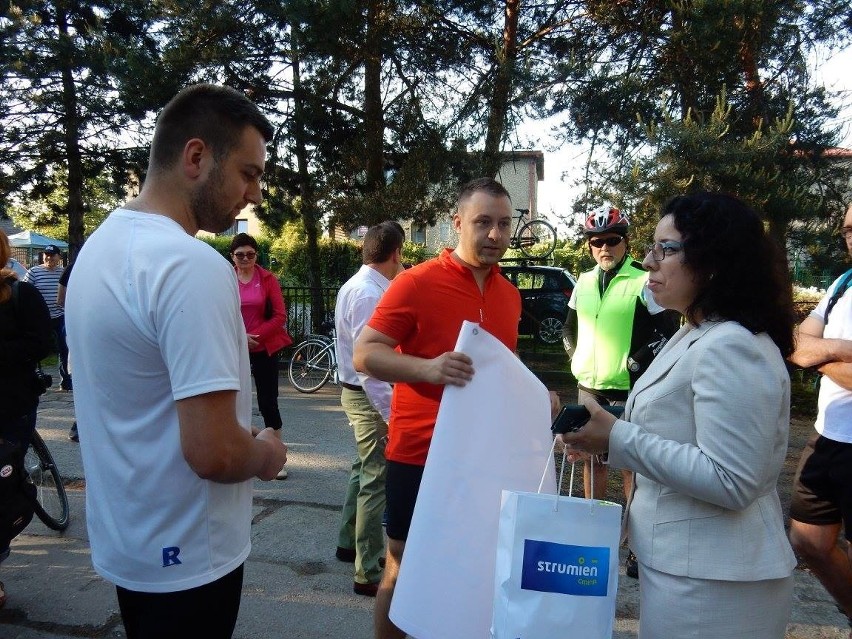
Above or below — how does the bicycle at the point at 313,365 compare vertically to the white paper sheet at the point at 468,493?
below

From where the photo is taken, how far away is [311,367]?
10.6 meters

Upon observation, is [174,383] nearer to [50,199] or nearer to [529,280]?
[529,280]

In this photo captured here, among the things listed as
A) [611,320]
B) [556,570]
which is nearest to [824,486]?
[611,320]

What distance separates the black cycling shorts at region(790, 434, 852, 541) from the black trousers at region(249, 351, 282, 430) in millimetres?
3962

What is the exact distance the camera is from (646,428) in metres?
1.84

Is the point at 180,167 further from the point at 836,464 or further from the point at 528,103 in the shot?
the point at 528,103

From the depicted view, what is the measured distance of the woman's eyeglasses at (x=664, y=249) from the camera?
1852 millimetres

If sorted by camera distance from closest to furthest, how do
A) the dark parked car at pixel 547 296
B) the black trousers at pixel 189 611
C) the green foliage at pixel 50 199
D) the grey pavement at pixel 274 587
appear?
the black trousers at pixel 189 611
the grey pavement at pixel 274 587
the dark parked car at pixel 547 296
the green foliage at pixel 50 199

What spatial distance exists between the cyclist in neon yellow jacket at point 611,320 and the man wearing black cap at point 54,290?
7.92 metres

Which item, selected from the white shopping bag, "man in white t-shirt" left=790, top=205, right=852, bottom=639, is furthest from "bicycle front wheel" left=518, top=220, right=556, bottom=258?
the white shopping bag

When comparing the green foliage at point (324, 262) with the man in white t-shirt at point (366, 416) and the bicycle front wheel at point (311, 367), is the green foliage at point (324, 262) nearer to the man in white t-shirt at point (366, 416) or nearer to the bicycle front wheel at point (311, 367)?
the bicycle front wheel at point (311, 367)

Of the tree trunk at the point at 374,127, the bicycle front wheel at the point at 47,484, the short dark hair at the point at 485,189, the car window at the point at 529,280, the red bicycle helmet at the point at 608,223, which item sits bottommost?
the bicycle front wheel at the point at 47,484

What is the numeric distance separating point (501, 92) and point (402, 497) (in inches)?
361

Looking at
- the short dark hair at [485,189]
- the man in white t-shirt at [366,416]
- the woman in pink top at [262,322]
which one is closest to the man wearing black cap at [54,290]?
the woman in pink top at [262,322]
